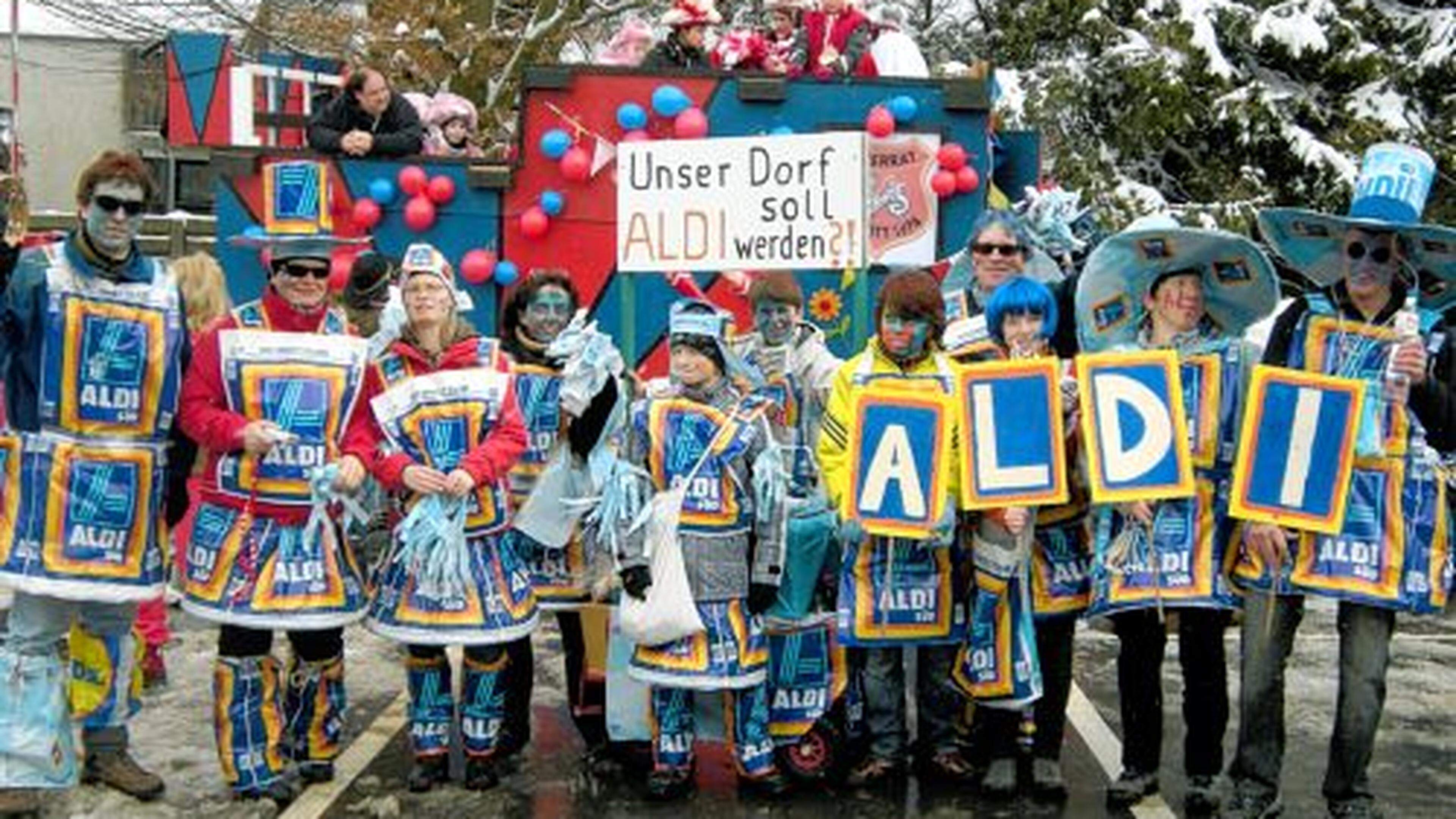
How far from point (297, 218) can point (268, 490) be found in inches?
34.8

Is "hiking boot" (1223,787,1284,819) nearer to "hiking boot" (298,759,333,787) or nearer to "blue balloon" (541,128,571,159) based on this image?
"hiking boot" (298,759,333,787)

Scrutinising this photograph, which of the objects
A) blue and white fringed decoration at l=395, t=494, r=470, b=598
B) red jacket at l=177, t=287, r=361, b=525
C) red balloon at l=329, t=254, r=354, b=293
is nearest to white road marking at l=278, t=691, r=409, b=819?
blue and white fringed decoration at l=395, t=494, r=470, b=598

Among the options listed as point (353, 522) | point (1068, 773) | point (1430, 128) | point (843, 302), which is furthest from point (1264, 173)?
point (353, 522)

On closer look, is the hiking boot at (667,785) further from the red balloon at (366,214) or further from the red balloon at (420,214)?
the red balloon at (366,214)

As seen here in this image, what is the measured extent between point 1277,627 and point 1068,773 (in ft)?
3.33

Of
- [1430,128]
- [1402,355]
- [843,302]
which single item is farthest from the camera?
[1430,128]

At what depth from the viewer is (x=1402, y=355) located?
14.9ft

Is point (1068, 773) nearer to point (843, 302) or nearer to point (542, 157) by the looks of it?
point (843, 302)

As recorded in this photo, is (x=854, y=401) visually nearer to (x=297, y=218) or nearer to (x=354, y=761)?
(x=297, y=218)

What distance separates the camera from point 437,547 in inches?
193

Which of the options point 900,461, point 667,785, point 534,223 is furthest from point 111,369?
point 534,223

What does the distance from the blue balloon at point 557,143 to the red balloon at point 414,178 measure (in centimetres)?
72

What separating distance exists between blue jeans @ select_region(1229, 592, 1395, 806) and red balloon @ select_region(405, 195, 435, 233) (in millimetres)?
5597

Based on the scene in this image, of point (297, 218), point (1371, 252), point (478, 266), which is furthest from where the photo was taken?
point (478, 266)
